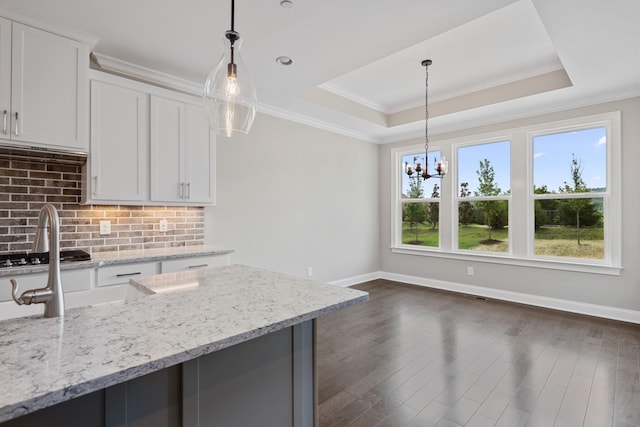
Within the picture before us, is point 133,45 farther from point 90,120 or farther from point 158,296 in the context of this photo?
point 158,296

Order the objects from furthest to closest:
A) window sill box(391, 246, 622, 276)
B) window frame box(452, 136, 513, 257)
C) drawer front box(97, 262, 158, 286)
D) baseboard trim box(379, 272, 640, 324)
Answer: window frame box(452, 136, 513, 257) < window sill box(391, 246, 622, 276) < baseboard trim box(379, 272, 640, 324) < drawer front box(97, 262, 158, 286)

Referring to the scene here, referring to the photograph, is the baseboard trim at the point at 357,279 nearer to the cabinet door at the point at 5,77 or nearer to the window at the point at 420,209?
the window at the point at 420,209

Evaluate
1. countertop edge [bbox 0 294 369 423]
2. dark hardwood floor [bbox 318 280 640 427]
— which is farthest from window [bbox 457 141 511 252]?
countertop edge [bbox 0 294 369 423]

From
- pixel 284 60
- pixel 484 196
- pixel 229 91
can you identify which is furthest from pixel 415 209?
pixel 229 91

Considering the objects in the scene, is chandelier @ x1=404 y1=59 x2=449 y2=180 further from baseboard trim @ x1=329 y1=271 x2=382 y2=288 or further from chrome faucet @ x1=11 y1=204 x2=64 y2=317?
chrome faucet @ x1=11 y1=204 x2=64 y2=317

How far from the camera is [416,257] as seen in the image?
18.7ft

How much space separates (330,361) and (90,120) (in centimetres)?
280

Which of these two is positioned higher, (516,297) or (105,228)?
(105,228)

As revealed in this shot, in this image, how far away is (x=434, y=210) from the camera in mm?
5594

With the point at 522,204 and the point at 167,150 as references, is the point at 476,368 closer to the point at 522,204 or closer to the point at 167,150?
the point at 522,204

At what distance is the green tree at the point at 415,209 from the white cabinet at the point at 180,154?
12.0ft

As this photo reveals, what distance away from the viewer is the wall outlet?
3.01 metres

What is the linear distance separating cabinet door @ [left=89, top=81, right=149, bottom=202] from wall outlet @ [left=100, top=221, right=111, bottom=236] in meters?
0.36

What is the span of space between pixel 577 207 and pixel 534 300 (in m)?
1.33
